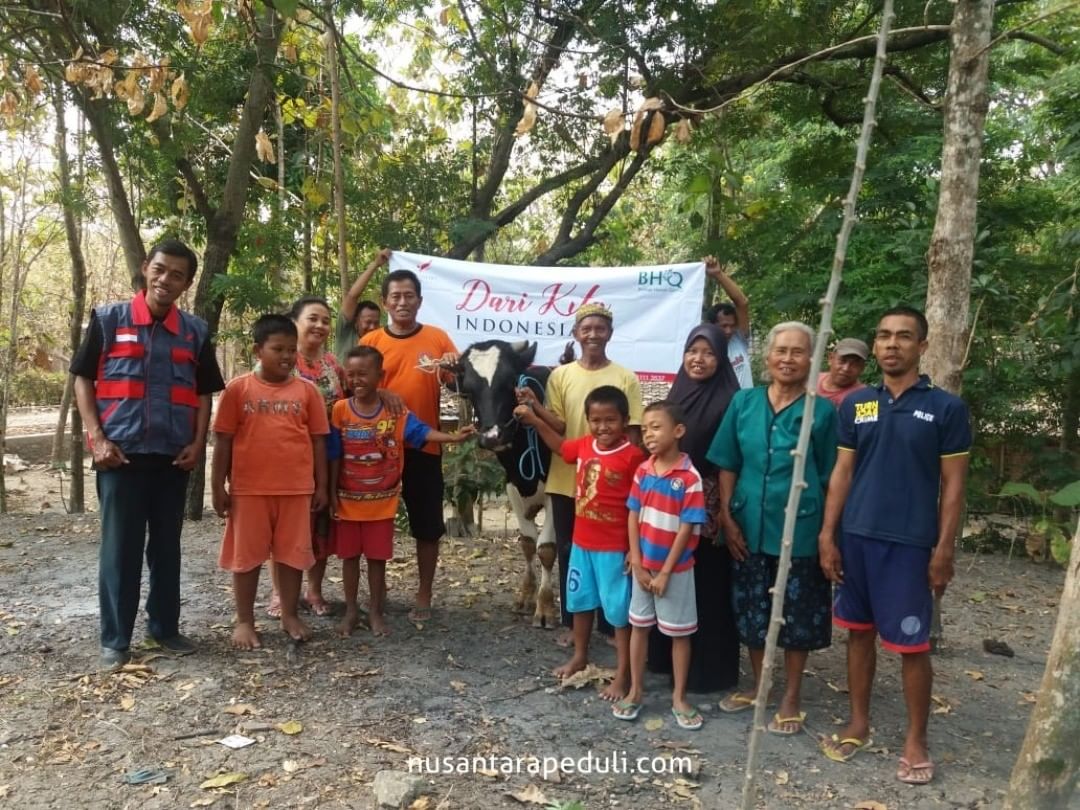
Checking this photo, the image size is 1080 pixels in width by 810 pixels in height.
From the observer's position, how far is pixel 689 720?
3.51 metres

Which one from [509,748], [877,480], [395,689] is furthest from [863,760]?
[395,689]

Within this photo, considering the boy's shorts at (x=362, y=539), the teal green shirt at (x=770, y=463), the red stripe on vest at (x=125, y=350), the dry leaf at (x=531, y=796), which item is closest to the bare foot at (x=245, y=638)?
the boy's shorts at (x=362, y=539)

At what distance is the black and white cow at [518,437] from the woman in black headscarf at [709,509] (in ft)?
3.18

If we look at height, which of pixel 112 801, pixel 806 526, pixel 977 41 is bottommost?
pixel 112 801

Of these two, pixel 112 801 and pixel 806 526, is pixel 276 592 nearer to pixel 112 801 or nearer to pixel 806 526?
pixel 112 801

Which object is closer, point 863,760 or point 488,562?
point 863,760

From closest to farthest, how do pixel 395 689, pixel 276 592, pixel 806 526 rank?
pixel 806 526 < pixel 395 689 < pixel 276 592

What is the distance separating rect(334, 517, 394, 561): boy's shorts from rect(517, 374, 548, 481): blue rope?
850 millimetres

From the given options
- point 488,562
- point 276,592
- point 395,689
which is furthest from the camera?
point 488,562

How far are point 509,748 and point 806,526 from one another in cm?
162

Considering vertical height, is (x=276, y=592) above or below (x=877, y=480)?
below

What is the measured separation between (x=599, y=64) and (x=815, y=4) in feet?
6.80

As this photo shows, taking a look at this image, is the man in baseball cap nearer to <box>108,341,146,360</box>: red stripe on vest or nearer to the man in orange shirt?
the man in orange shirt

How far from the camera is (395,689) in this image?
3846 mm
